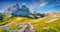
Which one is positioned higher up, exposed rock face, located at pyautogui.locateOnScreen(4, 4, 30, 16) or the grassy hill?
exposed rock face, located at pyautogui.locateOnScreen(4, 4, 30, 16)

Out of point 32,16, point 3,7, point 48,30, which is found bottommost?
point 48,30

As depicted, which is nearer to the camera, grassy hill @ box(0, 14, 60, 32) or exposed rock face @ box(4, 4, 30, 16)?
grassy hill @ box(0, 14, 60, 32)

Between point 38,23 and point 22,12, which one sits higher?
point 22,12

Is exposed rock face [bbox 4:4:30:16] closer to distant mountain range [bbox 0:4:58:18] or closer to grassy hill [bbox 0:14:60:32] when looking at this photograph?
distant mountain range [bbox 0:4:58:18]

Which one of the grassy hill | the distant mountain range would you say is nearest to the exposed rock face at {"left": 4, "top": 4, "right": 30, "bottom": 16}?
the distant mountain range

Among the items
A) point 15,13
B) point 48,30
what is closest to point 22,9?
point 15,13

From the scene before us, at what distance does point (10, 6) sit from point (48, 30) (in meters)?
1.71

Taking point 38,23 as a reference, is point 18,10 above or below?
above

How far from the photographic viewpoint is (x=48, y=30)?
6.20 meters

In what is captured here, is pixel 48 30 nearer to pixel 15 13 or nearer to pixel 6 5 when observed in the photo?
pixel 15 13

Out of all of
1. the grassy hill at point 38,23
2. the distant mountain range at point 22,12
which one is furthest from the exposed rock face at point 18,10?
the grassy hill at point 38,23

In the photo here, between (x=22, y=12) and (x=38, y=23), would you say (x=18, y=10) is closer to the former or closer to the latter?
(x=22, y=12)

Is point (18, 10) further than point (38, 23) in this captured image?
Yes

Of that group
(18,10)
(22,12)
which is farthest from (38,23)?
(18,10)
